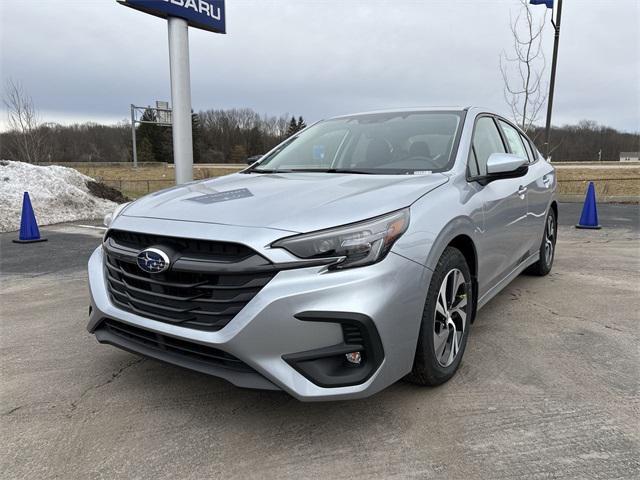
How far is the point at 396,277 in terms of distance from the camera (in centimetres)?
220

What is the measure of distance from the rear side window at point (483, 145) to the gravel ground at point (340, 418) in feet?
3.95

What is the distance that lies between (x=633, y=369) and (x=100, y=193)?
1233 centimetres

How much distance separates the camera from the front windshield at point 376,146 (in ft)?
10.7

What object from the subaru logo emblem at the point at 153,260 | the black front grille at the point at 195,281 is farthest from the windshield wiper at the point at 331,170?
the subaru logo emblem at the point at 153,260

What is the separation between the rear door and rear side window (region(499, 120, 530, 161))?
0.81 ft

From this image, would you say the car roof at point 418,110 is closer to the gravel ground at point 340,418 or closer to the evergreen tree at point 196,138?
the gravel ground at point 340,418

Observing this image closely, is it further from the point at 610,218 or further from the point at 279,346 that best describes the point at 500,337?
the point at 610,218

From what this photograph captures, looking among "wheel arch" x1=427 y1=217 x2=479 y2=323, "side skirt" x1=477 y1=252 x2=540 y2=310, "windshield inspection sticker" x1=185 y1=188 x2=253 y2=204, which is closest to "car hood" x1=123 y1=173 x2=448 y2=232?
"windshield inspection sticker" x1=185 y1=188 x2=253 y2=204

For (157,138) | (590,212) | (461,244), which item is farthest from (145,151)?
(461,244)

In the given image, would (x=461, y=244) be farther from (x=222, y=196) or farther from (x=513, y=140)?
(x=513, y=140)

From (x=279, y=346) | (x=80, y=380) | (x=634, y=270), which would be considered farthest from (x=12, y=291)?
(x=634, y=270)

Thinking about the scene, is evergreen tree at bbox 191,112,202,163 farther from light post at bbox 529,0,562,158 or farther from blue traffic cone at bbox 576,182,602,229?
blue traffic cone at bbox 576,182,602,229

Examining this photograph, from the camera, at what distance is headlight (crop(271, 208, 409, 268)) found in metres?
2.13

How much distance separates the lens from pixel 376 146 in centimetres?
356
